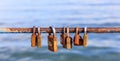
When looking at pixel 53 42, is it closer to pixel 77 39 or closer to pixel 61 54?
pixel 77 39

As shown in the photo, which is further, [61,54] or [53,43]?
[61,54]

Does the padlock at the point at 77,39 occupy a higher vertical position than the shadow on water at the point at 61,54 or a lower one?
higher

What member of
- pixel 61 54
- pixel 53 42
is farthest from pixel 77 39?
pixel 61 54

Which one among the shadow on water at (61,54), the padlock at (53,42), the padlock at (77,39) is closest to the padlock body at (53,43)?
the padlock at (53,42)

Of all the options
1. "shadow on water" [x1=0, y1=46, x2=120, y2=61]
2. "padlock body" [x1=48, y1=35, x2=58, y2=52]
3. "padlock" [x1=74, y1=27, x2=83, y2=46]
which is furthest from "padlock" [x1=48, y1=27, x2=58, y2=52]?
"shadow on water" [x1=0, y1=46, x2=120, y2=61]

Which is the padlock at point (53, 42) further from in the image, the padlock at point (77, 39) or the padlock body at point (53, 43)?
the padlock at point (77, 39)

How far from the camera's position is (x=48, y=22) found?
20.6 metres

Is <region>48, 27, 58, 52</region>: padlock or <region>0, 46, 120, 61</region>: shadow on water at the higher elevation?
<region>48, 27, 58, 52</region>: padlock

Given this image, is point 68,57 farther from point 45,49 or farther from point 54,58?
point 45,49

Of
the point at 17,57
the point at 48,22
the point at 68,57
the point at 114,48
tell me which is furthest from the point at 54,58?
the point at 48,22

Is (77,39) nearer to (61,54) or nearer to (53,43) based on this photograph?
(53,43)

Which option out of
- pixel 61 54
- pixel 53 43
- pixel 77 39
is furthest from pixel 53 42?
pixel 61 54

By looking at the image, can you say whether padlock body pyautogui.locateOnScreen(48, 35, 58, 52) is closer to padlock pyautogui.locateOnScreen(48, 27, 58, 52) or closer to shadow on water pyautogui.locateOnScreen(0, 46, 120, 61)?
padlock pyautogui.locateOnScreen(48, 27, 58, 52)

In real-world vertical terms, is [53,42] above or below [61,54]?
above
